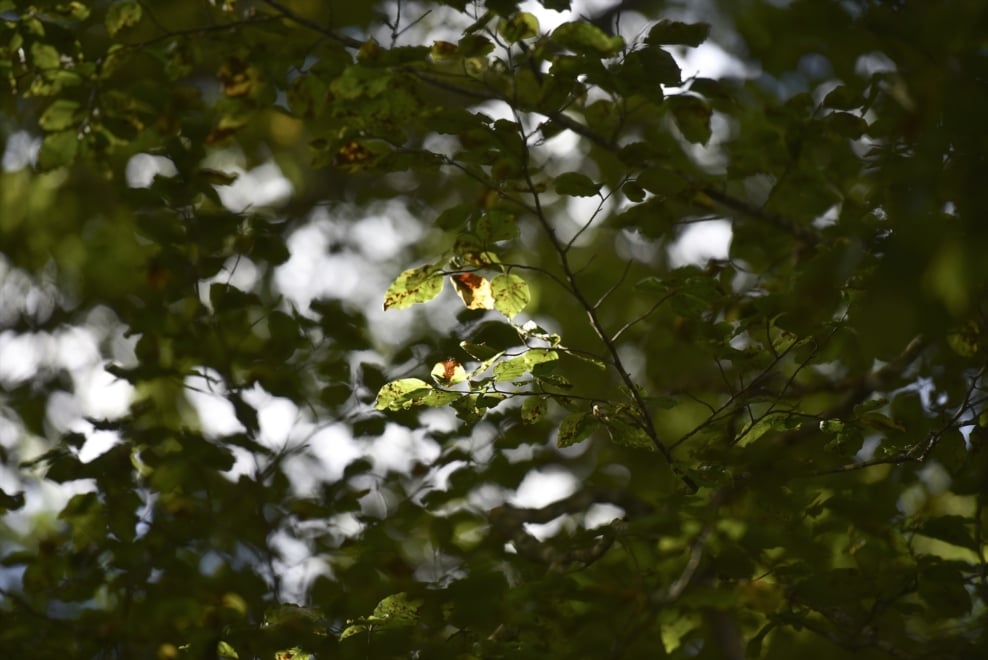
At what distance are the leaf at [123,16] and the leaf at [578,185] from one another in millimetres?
1102

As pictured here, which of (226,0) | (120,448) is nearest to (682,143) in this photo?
(226,0)

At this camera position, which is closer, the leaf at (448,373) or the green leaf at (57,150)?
the leaf at (448,373)

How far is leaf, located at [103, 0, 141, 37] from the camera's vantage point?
189 centimetres

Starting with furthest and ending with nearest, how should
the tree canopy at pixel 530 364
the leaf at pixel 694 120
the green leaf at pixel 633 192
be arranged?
the leaf at pixel 694 120, the green leaf at pixel 633 192, the tree canopy at pixel 530 364

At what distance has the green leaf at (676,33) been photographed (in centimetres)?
149

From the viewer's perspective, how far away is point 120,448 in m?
2.06

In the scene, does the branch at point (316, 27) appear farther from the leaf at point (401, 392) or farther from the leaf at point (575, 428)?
the leaf at point (575, 428)

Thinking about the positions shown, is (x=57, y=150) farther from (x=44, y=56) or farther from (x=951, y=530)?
(x=951, y=530)

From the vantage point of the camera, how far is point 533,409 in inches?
58.5

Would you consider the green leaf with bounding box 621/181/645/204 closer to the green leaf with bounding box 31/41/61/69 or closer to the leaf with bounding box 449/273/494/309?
the leaf with bounding box 449/273/494/309

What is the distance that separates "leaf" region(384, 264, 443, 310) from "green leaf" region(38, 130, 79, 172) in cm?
105

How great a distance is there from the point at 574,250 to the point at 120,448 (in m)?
3.17

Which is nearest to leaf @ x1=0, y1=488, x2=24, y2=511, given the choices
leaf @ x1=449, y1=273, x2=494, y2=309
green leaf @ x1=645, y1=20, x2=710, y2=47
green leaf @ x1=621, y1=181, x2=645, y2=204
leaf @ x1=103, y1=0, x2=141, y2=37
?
leaf @ x1=103, y1=0, x2=141, y2=37

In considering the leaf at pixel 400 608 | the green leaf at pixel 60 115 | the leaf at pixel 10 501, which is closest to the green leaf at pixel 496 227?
the leaf at pixel 400 608
